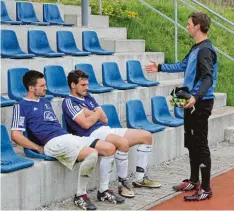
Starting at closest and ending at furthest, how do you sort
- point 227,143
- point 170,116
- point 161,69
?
1. point 161,69
2. point 170,116
3. point 227,143

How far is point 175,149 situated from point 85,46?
8.02 feet

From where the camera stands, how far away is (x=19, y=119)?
5.75m

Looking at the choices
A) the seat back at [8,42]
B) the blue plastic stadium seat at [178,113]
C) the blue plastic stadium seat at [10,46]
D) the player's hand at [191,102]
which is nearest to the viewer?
the player's hand at [191,102]

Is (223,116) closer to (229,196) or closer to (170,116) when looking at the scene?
(170,116)

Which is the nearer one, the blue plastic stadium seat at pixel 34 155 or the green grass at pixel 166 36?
the blue plastic stadium seat at pixel 34 155

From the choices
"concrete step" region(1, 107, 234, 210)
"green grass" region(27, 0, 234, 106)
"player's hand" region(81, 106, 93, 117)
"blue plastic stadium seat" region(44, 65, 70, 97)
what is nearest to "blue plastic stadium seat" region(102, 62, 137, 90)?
"blue plastic stadium seat" region(44, 65, 70, 97)

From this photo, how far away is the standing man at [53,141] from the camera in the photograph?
5766 mm

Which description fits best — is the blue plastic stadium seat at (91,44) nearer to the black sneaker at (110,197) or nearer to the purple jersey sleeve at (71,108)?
the purple jersey sleeve at (71,108)

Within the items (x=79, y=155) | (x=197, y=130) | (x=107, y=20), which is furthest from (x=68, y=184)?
(x=107, y=20)

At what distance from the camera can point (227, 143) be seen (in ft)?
31.4

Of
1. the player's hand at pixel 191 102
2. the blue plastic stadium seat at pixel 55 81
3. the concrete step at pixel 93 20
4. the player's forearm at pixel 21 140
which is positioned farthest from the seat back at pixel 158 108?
the concrete step at pixel 93 20

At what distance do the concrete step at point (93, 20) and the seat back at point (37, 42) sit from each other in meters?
2.85

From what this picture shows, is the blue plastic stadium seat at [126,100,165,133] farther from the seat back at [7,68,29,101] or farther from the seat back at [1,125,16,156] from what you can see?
the seat back at [1,125,16,156]

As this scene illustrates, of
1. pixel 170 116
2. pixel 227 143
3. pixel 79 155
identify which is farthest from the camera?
pixel 227 143
